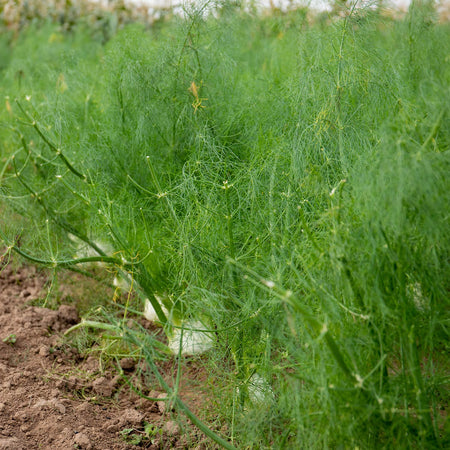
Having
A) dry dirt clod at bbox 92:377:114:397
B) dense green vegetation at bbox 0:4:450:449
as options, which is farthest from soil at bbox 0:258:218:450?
dense green vegetation at bbox 0:4:450:449

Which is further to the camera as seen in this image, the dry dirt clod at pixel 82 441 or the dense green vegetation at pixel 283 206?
the dry dirt clod at pixel 82 441

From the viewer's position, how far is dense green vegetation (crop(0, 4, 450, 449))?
1.45m

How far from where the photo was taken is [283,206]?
6.68ft

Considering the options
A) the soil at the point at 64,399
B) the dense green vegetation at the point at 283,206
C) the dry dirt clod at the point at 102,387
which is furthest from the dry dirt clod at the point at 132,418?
the dense green vegetation at the point at 283,206

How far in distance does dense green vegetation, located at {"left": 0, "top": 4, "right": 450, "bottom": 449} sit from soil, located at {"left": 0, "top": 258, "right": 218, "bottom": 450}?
21 centimetres

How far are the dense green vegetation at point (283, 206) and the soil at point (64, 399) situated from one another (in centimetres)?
21

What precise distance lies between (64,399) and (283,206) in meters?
1.08

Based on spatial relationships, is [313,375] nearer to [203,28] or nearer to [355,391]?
[355,391]

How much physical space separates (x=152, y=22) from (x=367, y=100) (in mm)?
3771

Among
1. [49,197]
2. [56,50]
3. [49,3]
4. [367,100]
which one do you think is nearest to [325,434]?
[367,100]

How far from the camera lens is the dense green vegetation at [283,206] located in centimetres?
145

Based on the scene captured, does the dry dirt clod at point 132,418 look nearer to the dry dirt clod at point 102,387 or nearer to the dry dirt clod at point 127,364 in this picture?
the dry dirt clod at point 102,387

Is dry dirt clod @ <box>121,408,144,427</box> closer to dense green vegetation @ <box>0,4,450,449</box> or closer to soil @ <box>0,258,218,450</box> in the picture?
soil @ <box>0,258,218,450</box>

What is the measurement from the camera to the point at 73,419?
1.95 m
